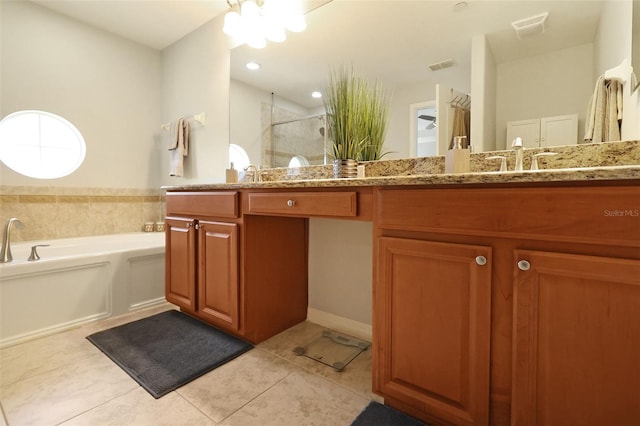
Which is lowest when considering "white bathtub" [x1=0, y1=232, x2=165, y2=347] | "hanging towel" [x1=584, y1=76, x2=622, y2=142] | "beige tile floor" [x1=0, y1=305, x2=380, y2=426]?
"beige tile floor" [x1=0, y1=305, x2=380, y2=426]

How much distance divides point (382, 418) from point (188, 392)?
0.82 m

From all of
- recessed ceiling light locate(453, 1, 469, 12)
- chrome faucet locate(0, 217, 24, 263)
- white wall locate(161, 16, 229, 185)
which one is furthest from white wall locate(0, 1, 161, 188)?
recessed ceiling light locate(453, 1, 469, 12)

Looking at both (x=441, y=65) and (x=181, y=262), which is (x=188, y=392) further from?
(x=441, y=65)

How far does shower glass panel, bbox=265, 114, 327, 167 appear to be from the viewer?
6.50 feet

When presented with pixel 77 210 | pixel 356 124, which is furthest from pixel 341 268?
pixel 77 210

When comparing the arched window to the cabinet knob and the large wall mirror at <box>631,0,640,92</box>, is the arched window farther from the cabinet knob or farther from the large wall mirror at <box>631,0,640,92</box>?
the large wall mirror at <box>631,0,640,92</box>

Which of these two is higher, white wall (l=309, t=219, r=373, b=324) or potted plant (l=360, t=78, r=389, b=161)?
potted plant (l=360, t=78, r=389, b=161)

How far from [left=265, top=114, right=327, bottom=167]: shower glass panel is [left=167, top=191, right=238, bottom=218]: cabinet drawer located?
645 millimetres

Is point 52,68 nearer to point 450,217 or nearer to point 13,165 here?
point 13,165

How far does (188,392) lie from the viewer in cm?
130

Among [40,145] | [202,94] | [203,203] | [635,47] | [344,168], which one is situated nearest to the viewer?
[635,47]

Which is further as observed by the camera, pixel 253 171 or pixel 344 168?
pixel 253 171

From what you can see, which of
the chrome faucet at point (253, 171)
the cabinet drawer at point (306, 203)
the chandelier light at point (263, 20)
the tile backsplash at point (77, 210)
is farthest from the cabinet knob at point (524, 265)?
the tile backsplash at point (77, 210)

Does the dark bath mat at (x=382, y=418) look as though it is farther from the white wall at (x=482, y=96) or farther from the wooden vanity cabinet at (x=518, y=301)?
the white wall at (x=482, y=96)
